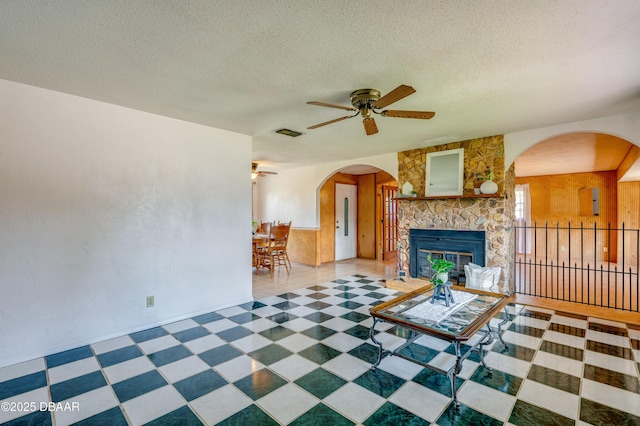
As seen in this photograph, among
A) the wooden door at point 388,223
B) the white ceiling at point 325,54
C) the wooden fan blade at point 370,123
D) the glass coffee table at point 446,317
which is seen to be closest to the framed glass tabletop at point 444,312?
the glass coffee table at point 446,317

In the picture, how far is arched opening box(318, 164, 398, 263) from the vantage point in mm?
7473

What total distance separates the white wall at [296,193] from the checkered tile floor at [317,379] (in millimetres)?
3863

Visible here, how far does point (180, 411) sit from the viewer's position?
6.40 ft

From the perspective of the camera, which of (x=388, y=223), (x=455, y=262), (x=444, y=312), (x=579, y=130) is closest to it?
(x=444, y=312)

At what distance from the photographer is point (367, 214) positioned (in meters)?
8.15

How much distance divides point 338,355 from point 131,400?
161cm

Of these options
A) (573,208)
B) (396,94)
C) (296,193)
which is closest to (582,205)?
(573,208)

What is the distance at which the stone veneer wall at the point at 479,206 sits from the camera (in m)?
4.34

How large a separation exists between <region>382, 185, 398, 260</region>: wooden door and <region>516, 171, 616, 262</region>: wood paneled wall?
385 centimetres

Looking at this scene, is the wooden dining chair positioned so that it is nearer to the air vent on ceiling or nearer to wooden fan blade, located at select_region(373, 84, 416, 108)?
the air vent on ceiling

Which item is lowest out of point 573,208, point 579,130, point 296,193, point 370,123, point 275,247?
point 275,247

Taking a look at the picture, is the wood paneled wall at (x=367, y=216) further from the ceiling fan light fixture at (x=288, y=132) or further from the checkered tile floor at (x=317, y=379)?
the checkered tile floor at (x=317, y=379)

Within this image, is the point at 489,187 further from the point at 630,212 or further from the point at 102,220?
the point at 630,212

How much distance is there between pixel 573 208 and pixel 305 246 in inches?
311
